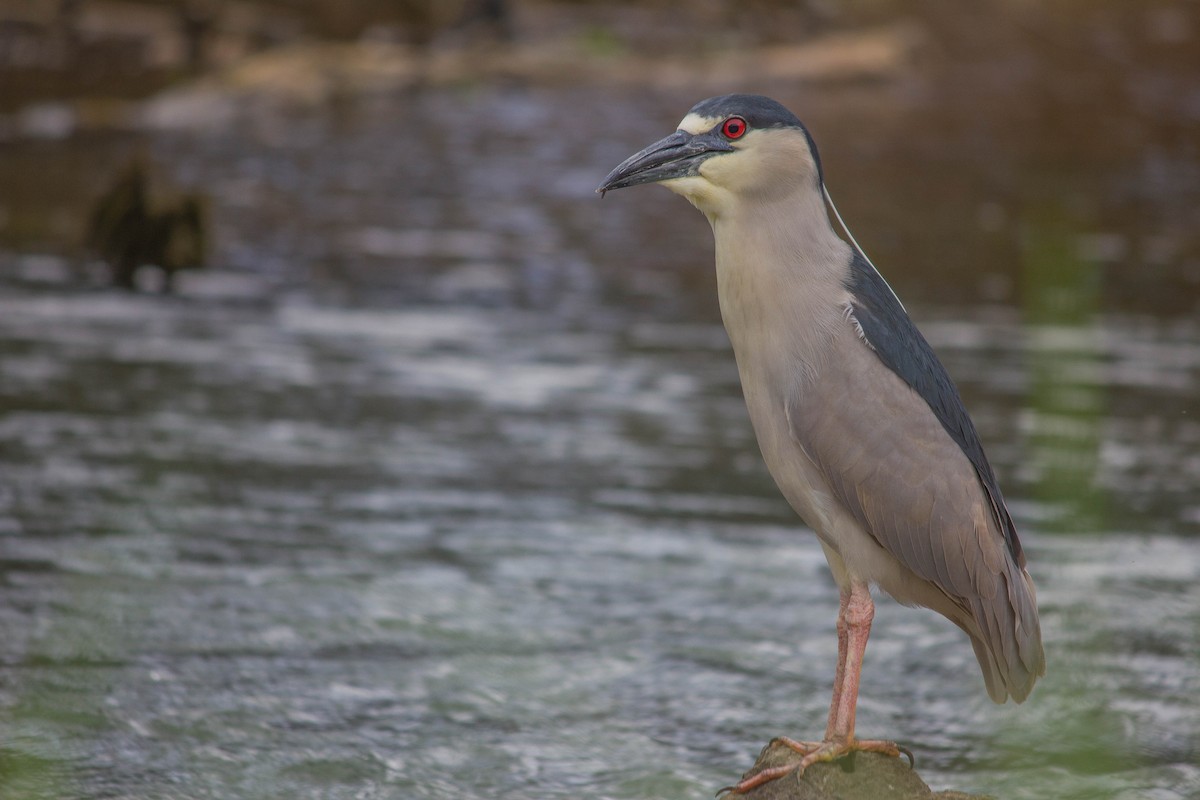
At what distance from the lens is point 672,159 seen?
455 centimetres

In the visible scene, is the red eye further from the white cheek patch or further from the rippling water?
the rippling water

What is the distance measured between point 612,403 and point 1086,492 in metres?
3.03

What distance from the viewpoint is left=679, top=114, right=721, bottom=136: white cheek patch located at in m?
4.59

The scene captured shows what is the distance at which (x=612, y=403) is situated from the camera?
1059 centimetres

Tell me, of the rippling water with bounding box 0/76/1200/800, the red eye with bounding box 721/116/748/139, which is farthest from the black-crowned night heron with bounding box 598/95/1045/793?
the rippling water with bounding box 0/76/1200/800

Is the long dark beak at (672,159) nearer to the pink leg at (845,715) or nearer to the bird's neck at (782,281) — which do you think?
the bird's neck at (782,281)

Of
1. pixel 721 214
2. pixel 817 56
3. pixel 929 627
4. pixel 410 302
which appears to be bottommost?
pixel 929 627

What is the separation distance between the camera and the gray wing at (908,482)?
4.64 meters

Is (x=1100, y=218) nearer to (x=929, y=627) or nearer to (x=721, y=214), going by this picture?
(x=929, y=627)

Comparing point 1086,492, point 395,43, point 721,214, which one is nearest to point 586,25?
point 395,43

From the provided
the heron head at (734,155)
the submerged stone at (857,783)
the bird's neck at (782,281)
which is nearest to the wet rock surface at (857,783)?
the submerged stone at (857,783)

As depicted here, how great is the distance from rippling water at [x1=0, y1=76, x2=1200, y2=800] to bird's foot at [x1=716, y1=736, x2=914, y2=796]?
1.08 meters

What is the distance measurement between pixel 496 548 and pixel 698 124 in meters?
3.88

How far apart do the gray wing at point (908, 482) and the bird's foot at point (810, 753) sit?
456mm
